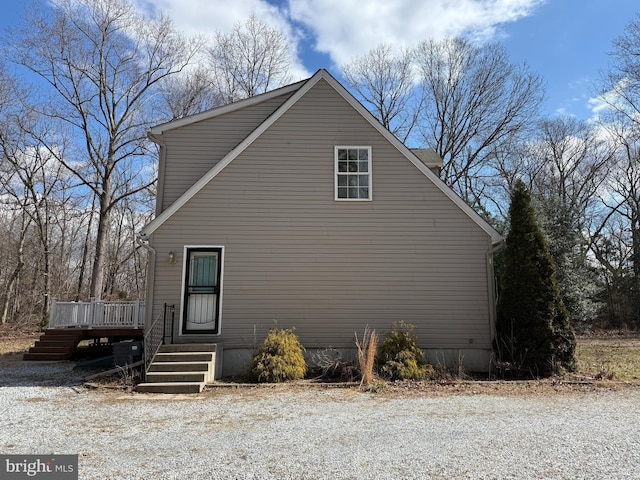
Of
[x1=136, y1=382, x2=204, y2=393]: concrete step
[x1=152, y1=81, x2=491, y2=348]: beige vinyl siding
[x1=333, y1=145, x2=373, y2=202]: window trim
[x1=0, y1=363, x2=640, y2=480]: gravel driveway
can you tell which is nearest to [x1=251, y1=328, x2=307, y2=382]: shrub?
[x1=0, y1=363, x2=640, y2=480]: gravel driveway

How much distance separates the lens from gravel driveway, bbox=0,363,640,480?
4109 millimetres

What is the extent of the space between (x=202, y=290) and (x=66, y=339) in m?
5.62

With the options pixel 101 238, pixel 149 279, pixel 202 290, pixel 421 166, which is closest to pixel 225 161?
pixel 202 290

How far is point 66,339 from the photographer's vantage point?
1248 cm

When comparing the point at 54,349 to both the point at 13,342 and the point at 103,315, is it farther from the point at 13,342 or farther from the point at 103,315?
the point at 13,342

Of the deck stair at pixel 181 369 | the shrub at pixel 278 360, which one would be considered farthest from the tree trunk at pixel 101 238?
the shrub at pixel 278 360

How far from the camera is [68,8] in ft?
Answer: 70.0

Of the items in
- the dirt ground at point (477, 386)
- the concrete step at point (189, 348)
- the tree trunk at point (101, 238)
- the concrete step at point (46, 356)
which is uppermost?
the tree trunk at point (101, 238)

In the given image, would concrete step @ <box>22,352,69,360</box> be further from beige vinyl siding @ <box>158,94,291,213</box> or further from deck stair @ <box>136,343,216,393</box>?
beige vinyl siding @ <box>158,94,291,213</box>

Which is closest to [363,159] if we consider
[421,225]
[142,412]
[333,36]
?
[421,225]

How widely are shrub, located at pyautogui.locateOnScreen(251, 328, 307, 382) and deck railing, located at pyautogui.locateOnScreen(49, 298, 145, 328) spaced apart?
5279mm

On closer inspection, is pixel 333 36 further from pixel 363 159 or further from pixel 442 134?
pixel 442 134

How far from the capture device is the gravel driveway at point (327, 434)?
4.11 meters

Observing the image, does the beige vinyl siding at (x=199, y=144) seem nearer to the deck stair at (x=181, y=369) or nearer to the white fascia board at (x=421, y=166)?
the white fascia board at (x=421, y=166)
